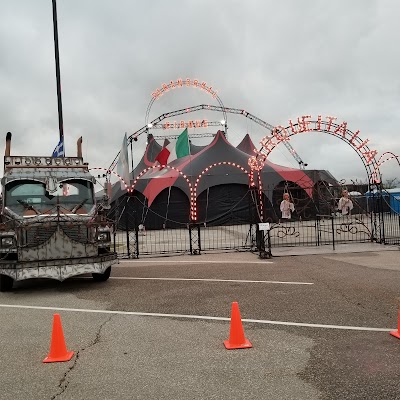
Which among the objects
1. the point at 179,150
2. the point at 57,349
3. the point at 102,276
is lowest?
the point at 57,349

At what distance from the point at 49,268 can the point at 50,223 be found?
0.98 metres

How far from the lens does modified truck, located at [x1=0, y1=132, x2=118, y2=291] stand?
882cm

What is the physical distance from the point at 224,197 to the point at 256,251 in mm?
15016

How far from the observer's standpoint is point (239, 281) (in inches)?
378

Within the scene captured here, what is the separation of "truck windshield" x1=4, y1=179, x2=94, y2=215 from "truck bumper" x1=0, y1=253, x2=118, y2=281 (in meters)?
1.33

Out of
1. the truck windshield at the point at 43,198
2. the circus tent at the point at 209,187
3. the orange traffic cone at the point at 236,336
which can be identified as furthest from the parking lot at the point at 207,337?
the circus tent at the point at 209,187

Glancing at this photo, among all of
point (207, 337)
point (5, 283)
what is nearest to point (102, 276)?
point (5, 283)

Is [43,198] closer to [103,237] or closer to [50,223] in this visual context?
[50,223]

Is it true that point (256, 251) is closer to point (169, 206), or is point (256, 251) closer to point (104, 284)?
point (104, 284)

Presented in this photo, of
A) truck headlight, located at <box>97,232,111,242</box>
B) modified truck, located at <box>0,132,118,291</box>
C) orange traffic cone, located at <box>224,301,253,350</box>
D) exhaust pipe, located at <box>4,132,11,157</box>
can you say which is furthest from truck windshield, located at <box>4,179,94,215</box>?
orange traffic cone, located at <box>224,301,253,350</box>

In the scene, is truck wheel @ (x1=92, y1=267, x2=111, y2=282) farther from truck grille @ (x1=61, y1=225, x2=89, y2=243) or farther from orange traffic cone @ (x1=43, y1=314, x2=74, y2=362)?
orange traffic cone @ (x1=43, y1=314, x2=74, y2=362)

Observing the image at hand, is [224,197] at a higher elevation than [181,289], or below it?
higher

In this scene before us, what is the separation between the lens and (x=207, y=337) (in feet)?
18.3

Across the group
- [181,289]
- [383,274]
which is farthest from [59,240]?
[383,274]
